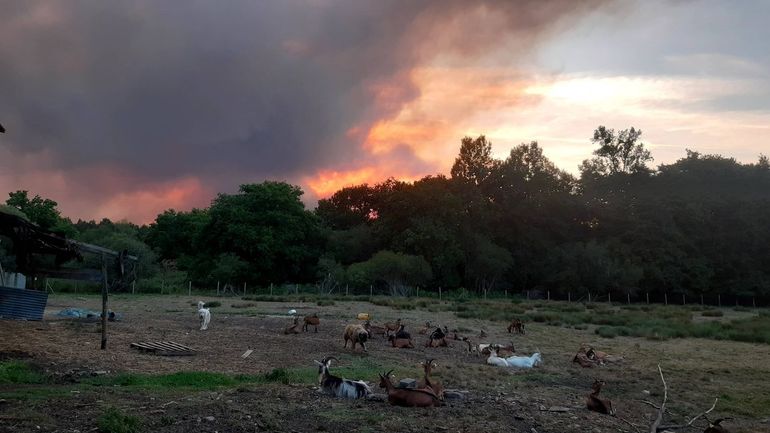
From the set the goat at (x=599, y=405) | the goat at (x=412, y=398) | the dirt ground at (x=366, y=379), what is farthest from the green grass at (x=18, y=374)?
the goat at (x=599, y=405)

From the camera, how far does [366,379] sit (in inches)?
575

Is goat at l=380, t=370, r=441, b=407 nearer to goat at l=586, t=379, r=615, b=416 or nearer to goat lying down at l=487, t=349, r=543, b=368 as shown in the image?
goat at l=586, t=379, r=615, b=416

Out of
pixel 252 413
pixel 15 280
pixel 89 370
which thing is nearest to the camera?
pixel 252 413

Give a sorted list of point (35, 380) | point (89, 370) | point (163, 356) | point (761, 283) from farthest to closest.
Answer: point (761, 283), point (163, 356), point (89, 370), point (35, 380)

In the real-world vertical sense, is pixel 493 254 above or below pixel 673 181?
below

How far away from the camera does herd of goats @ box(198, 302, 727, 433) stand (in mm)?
11633

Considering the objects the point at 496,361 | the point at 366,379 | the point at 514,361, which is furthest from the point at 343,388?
the point at 514,361

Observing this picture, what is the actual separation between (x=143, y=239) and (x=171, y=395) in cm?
7833

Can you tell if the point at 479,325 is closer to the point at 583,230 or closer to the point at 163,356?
the point at 163,356

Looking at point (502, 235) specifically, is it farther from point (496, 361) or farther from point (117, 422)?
point (117, 422)

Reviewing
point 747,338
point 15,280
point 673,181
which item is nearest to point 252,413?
point 15,280

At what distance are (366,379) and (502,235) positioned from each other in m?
62.9

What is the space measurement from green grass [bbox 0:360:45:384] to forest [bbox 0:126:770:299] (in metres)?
46.0

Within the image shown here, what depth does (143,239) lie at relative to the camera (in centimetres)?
8369
